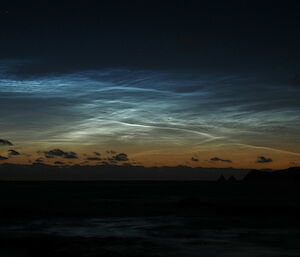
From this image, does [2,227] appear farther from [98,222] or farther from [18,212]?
[18,212]

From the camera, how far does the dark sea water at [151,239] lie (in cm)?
3192

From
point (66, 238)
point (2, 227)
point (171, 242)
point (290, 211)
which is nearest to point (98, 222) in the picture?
point (2, 227)

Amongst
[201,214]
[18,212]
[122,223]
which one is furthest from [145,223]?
[18,212]

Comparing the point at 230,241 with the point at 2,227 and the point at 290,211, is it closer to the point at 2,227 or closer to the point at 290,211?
the point at 2,227

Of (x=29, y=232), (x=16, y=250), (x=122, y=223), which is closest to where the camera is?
(x=16, y=250)

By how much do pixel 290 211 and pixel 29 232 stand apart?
45003 millimetres

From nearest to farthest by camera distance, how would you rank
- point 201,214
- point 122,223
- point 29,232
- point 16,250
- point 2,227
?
point 16,250
point 29,232
point 2,227
point 122,223
point 201,214

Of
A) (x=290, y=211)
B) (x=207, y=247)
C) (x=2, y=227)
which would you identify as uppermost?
(x=207, y=247)

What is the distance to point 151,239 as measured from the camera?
39.0 metres

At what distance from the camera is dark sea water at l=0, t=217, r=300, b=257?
3192cm

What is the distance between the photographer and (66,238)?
39.1 m

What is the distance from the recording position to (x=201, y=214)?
221 feet

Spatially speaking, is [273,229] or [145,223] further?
[145,223]

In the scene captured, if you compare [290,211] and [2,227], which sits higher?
[2,227]
